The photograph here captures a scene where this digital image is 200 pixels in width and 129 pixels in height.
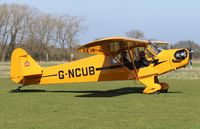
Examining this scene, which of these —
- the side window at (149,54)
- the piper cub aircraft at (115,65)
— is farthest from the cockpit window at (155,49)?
the side window at (149,54)

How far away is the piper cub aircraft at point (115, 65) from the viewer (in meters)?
16.3

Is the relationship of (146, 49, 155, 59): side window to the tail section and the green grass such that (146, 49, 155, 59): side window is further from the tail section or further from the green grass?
the tail section

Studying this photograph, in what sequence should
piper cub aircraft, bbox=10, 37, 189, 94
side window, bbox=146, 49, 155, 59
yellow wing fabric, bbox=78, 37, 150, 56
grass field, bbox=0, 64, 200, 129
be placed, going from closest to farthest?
grass field, bbox=0, 64, 200, 129 < yellow wing fabric, bbox=78, 37, 150, 56 < piper cub aircraft, bbox=10, 37, 189, 94 < side window, bbox=146, 49, 155, 59

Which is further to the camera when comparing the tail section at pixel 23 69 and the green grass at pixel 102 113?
the tail section at pixel 23 69

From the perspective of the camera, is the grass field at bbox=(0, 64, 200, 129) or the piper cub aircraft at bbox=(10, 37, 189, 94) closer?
the grass field at bbox=(0, 64, 200, 129)

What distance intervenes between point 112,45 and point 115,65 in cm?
107

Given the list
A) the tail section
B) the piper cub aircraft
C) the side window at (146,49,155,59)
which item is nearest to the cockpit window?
the piper cub aircraft

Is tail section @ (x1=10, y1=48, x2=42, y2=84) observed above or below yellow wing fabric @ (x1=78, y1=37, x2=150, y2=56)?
below

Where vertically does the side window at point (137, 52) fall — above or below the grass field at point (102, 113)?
above

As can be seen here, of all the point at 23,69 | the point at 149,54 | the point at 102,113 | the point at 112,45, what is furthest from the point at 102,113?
the point at 23,69

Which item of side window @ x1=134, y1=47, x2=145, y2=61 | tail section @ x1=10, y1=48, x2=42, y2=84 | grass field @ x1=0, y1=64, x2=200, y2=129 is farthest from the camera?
tail section @ x1=10, y1=48, x2=42, y2=84

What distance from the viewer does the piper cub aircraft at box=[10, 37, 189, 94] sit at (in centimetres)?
1630

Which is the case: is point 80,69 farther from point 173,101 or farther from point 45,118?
point 45,118

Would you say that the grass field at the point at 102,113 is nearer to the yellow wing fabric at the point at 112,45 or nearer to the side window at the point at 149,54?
the yellow wing fabric at the point at 112,45
